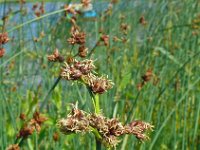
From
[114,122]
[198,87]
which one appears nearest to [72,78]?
[114,122]

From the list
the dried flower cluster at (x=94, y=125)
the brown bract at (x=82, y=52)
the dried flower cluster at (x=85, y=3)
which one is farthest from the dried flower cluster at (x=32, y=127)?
the dried flower cluster at (x=85, y=3)

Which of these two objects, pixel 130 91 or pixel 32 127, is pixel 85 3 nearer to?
pixel 32 127

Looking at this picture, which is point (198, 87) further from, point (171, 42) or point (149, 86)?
point (171, 42)

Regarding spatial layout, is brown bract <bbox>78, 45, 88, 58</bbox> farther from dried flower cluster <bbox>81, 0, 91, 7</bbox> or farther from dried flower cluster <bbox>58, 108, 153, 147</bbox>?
dried flower cluster <bbox>58, 108, 153, 147</bbox>

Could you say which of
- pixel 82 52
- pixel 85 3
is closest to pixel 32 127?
pixel 82 52

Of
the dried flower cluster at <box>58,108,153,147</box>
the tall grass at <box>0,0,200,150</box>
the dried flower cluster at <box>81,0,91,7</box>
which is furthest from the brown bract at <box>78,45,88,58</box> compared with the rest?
the dried flower cluster at <box>58,108,153,147</box>
